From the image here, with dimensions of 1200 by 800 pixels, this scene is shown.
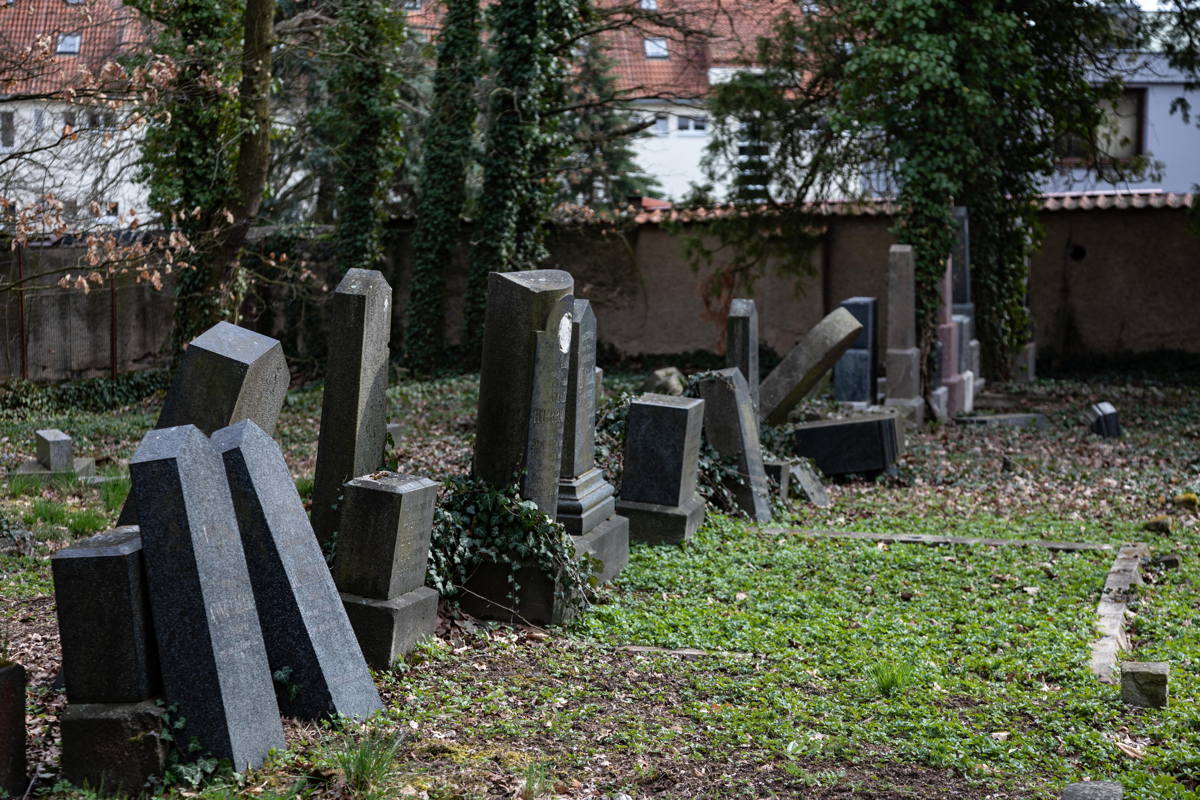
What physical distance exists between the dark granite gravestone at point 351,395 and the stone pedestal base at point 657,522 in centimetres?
259

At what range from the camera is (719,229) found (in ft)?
61.3

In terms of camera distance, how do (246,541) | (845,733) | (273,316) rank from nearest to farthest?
(246,541) → (845,733) → (273,316)

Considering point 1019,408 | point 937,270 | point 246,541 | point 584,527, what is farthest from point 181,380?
point 1019,408

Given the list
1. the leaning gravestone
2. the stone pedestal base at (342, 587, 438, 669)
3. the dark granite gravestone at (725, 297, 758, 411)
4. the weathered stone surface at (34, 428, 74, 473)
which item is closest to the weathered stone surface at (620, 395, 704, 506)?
the dark granite gravestone at (725, 297, 758, 411)

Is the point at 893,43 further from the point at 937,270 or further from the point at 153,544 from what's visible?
the point at 153,544

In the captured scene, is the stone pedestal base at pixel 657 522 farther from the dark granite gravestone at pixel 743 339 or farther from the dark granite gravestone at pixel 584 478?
the dark granite gravestone at pixel 743 339

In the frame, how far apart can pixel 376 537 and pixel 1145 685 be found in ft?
11.0

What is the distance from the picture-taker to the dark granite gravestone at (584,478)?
6.85 meters

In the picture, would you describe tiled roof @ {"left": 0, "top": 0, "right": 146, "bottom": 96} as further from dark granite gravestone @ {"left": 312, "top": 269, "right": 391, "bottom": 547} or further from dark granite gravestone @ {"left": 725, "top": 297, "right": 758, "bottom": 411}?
dark granite gravestone @ {"left": 725, "top": 297, "right": 758, "bottom": 411}

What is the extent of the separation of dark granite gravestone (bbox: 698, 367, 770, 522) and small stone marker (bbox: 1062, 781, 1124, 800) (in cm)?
541

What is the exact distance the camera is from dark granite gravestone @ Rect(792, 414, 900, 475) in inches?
439

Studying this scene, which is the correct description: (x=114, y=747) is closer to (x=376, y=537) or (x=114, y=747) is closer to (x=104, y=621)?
(x=104, y=621)

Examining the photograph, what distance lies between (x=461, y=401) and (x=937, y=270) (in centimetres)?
632

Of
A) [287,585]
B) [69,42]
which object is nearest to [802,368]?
Result: [287,585]
